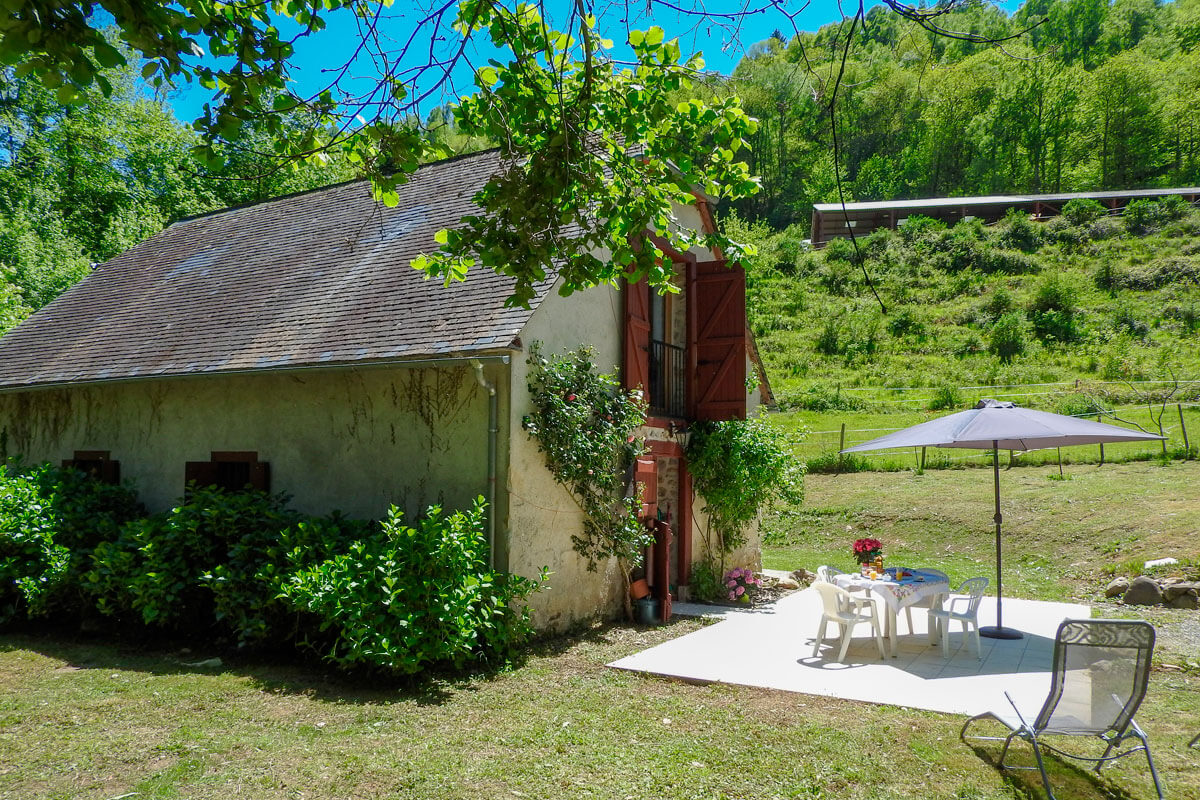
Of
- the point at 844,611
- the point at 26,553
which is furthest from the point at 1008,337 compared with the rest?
the point at 26,553

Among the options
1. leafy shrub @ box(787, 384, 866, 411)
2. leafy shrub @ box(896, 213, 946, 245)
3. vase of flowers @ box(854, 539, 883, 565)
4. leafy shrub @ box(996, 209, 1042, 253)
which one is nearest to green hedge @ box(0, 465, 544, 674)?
vase of flowers @ box(854, 539, 883, 565)

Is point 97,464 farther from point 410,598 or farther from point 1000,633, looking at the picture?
point 1000,633

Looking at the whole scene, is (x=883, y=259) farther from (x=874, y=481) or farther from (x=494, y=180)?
(x=494, y=180)

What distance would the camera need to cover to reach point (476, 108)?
528cm

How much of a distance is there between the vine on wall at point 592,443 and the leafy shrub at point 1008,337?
1092 inches

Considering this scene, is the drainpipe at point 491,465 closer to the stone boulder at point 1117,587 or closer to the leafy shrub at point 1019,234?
the stone boulder at point 1117,587

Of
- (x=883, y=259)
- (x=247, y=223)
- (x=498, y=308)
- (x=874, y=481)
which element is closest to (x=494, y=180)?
(x=498, y=308)

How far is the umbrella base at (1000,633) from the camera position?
866 centimetres

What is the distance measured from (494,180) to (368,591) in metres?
3.60

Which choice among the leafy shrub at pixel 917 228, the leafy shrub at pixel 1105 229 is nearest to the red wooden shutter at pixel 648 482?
the leafy shrub at pixel 917 228

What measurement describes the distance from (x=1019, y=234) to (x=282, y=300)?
44.7m

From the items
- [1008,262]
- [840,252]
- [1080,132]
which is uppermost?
[1080,132]

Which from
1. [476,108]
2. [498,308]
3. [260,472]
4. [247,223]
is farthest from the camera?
[247,223]

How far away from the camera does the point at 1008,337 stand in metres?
32.8
